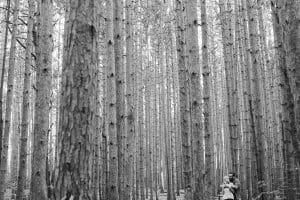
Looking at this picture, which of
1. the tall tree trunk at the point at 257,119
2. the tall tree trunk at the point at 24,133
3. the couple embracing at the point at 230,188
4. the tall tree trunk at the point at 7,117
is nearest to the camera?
the couple embracing at the point at 230,188

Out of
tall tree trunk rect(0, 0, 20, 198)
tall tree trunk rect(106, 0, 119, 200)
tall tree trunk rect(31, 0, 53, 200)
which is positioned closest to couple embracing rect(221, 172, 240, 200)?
tall tree trunk rect(106, 0, 119, 200)

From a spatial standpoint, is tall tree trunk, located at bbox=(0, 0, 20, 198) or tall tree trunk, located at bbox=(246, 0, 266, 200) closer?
tall tree trunk, located at bbox=(0, 0, 20, 198)

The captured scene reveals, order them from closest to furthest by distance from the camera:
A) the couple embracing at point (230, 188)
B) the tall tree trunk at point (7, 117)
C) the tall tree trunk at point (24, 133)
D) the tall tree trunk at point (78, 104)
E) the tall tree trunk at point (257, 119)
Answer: the tall tree trunk at point (78, 104)
the couple embracing at point (230, 188)
the tall tree trunk at point (24, 133)
the tall tree trunk at point (7, 117)
the tall tree trunk at point (257, 119)

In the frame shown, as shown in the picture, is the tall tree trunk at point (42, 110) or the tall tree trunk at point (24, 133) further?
the tall tree trunk at point (24, 133)

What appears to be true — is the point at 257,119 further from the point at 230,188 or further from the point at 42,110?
the point at 42,110

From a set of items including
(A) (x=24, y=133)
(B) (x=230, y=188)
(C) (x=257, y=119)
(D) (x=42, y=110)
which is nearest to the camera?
(D) (x=42, y=110)

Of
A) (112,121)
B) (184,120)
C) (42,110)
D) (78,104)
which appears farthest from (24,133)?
(78,104)

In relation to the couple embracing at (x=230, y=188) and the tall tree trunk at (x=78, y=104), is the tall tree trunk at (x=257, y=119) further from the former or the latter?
the tall tree trunk at (x=78, y=104)

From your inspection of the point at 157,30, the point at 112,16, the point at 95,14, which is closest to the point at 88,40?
the point at 95,14

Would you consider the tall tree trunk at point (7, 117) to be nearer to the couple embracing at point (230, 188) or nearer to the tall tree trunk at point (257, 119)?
the couple embracing at point (230, 188)

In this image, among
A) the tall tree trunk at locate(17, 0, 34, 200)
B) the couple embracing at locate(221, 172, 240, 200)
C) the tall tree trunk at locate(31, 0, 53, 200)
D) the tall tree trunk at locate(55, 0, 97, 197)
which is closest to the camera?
the tall tree trunk at locate(55, 0, 97, 197)

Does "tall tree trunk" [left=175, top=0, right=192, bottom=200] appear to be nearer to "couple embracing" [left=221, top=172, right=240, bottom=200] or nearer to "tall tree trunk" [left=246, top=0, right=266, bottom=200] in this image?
"couple embracing" [left=221, top=172, right=240, bottom=200]

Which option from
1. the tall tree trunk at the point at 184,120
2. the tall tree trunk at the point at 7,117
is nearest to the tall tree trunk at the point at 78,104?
the tall tree trunk at the point at 184,120

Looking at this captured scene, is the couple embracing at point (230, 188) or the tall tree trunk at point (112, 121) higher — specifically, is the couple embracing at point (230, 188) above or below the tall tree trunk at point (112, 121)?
below
